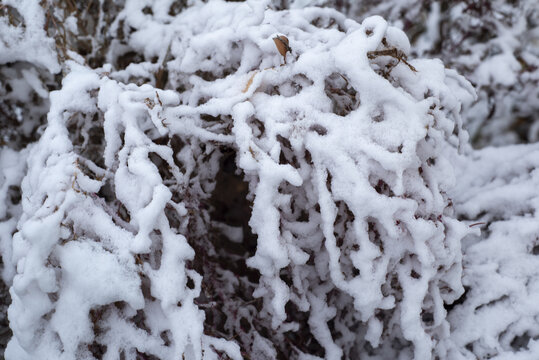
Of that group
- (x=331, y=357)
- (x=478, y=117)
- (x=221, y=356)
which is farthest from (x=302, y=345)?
(x=478, y=117)

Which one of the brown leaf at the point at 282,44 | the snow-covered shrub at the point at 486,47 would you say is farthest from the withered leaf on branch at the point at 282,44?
the snow-covered shrub at the point at 486,47

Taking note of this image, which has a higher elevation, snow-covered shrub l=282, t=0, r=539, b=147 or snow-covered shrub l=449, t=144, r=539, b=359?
snow-covered shrub l=282, t=0, r=539, b=147

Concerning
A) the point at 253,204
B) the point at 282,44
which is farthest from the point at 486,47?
the point at 253,204

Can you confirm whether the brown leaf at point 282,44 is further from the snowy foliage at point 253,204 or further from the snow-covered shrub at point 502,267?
the snow-covered shrub at point 502,267

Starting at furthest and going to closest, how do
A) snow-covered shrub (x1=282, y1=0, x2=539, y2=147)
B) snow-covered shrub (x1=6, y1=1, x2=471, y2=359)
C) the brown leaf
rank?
Result: 1. snow-covered shrub (x1=282, y1=0, x2=539, y2=147)
2. the brown leaf
3. snow-covered shrub (x1=6, y1=1, x2=471, y2=359)

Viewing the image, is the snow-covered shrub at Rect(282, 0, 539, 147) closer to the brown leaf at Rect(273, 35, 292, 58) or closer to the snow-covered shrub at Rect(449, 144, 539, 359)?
the snow-covered shrub at Rect(449, 144, 539, 359)

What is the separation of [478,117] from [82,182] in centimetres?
139

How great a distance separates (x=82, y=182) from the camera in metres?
0.90

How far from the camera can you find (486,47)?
1.69 metres

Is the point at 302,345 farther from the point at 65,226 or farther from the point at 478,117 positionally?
the point at 478,117

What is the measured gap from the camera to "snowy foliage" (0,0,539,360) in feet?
2.80

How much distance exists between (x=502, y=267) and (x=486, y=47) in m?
0.92

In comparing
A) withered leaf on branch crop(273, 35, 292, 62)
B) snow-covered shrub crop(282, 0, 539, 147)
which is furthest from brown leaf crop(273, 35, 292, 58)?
snow-covered shrub crop(282, 0, 539, 147)

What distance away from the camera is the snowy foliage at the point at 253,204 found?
85cm
